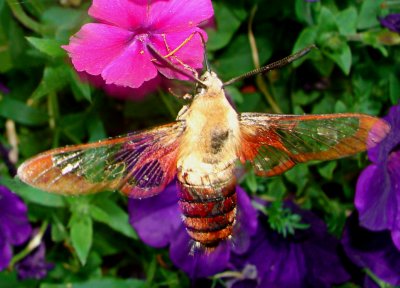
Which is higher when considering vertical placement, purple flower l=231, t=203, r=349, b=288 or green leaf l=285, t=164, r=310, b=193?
green leaf l=285, t=164, r=310, b=193

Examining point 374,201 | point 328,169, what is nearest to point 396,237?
point 374,201

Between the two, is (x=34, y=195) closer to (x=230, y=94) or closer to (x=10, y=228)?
(x=10, y=228)

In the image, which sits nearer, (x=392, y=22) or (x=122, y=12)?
(x=122, y=12)

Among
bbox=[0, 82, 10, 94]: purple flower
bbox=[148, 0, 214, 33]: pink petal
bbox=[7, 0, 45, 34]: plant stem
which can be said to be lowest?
bbox=[0, 82, 10, 94]: purple flower

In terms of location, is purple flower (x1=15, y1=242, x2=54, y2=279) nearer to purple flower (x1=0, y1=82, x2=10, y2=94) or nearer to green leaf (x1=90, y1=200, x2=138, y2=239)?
green leaf (x1=90, y1=200, x2=138, y2=239)

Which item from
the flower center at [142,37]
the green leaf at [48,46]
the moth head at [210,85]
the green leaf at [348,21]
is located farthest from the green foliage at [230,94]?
the moth head at [210,85]

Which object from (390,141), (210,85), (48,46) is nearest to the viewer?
(210,85)

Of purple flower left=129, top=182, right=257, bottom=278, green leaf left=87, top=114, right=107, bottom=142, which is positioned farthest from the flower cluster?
green leaf left=87, top=114, right=107, bottom=142

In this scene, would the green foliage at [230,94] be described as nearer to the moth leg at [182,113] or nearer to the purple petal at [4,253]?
the purple petal at [4,253]
